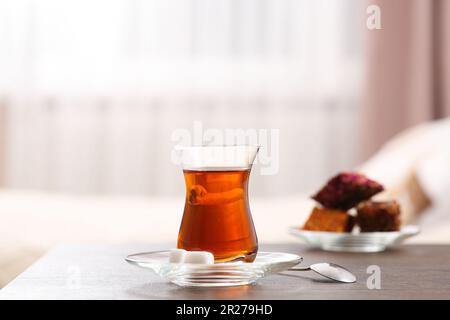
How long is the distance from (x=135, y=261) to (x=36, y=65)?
250 cm

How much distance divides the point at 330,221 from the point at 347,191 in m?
0.05

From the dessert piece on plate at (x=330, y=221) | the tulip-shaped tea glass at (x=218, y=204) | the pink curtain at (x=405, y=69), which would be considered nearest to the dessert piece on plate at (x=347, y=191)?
the dessert piece on plate at (x=330, y=221)

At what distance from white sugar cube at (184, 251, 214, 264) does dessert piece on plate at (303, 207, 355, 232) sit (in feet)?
1.26

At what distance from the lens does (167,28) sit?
3.17 meters

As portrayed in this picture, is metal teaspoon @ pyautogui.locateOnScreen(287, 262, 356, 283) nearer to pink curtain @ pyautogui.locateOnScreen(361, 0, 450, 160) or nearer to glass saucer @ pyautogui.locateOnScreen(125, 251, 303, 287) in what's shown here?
glass saucer @ pyautogui.locateOnScreen(125, 251, 303, 287)

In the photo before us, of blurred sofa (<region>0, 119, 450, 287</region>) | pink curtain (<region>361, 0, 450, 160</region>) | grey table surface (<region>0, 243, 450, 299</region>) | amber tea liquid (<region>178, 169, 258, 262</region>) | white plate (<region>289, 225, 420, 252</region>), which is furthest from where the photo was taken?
pink curtain (<region>361, 0, 450, 160</region>)

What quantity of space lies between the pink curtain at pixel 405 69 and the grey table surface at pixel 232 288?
2.14 meters

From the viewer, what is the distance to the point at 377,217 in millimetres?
1111

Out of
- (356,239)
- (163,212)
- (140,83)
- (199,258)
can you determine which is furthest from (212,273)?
(140,83)

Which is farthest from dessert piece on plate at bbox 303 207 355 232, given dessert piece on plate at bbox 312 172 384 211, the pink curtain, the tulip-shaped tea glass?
the pink curtain

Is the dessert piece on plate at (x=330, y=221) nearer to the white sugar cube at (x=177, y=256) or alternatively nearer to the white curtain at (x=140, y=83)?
the white sugar cube at (x=177, y=256)

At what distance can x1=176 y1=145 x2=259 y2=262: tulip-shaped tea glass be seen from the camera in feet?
2.61

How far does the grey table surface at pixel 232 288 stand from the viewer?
0.68 metres

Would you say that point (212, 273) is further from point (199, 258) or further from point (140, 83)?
point (140, 83)
